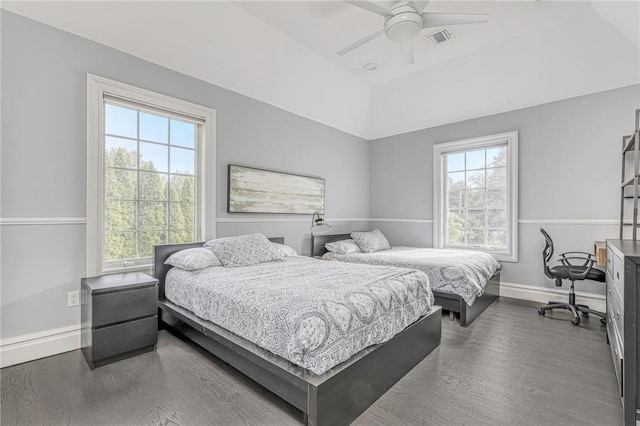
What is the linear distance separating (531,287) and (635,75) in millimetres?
2626

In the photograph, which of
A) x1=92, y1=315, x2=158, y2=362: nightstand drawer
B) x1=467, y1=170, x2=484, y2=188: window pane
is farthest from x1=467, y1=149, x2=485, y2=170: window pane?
x1=92, y1=315, x2=158, y2=362: nightstand drawer

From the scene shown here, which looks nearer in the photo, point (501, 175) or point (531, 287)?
point (531, 287)

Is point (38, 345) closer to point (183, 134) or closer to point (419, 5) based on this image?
point (183, 134)

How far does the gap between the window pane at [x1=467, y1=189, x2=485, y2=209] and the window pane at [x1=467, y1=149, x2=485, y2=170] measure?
1.15 ft

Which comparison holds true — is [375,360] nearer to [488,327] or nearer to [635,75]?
[488,327]

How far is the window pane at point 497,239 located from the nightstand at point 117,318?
13.9 feet

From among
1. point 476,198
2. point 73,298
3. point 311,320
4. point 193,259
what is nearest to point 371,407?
point 311,320

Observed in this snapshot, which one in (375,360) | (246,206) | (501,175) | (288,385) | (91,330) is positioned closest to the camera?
(288,385)

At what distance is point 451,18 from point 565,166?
2559 millimetres

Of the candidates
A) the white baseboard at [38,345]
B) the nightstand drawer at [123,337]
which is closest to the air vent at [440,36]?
the nightstand drawer at [123,337]

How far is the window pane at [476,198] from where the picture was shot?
14.9ft

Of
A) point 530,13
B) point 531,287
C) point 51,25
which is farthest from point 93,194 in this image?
point 531,287

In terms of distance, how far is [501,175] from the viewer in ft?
14.3

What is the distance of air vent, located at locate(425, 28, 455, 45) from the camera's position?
3345mm
